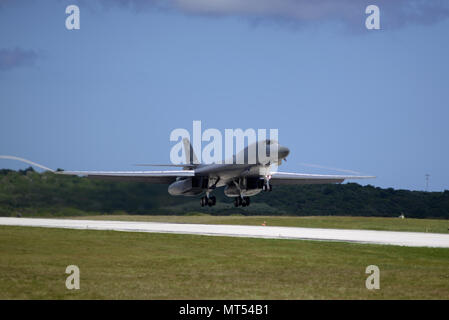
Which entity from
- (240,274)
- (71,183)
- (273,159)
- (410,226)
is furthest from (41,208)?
(240,274)

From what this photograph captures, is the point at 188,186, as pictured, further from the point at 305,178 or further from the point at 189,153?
the point at 305,178

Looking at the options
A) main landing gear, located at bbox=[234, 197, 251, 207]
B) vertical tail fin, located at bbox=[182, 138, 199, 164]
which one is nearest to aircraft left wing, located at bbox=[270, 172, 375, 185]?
main landing gear, located at bbox=[234, 197, 251, 207]

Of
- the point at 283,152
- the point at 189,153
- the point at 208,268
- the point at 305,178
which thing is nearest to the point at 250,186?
the point at 305,178

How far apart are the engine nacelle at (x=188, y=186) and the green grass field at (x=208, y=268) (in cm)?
1775

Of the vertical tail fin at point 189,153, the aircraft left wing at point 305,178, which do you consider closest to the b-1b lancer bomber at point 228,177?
the aircraft left wing at point 305,178

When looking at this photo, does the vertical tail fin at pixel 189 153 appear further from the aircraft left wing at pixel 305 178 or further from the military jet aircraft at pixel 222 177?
the aircraft left wing at pixel 305 178

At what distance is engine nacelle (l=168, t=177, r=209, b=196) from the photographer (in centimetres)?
4866

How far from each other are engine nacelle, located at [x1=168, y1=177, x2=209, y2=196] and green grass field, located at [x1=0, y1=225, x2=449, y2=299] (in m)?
17.7

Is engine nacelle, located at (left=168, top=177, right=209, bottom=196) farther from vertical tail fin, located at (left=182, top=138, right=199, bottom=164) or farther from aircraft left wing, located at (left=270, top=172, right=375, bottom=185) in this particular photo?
vertical tail fin, located at (left=182, top=138, right=199, bottom=164)

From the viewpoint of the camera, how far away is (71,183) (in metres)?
51.4

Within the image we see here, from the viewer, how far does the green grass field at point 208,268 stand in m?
15.1

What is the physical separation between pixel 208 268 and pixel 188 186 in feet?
95.5

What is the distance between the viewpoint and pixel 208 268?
19.7 metres

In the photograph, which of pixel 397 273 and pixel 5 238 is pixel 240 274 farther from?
pixel 5 238
